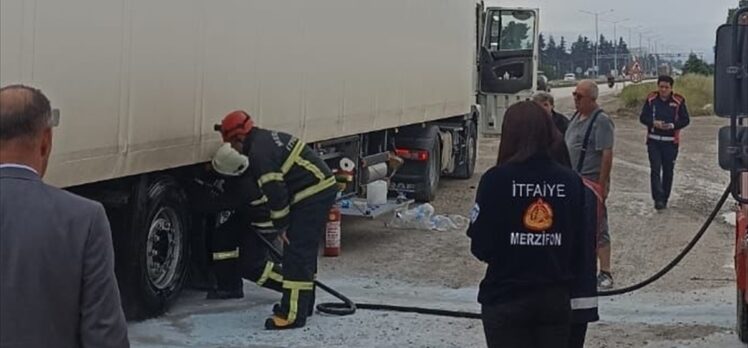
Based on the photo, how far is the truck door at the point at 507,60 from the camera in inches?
800


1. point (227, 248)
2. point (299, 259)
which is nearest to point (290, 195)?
point (299, 259)

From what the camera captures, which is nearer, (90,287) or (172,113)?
(90,287)

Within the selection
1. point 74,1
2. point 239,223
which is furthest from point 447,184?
A: point 74,1

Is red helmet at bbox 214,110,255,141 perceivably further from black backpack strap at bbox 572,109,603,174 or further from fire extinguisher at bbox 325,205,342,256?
fire extinguisher at bbox 325,205,342,256

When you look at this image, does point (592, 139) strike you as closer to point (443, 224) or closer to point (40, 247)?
point (443, 224)

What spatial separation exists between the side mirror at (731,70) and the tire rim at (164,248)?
446cm

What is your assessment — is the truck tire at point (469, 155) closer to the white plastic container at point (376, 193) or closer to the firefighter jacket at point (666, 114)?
the firefighter jacket at point (666, 114)

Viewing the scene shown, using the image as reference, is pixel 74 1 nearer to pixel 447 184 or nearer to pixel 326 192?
pixel 326 192

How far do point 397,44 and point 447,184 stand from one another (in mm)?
5932

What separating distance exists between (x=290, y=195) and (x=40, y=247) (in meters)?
5.19

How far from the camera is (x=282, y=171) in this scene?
320 inches

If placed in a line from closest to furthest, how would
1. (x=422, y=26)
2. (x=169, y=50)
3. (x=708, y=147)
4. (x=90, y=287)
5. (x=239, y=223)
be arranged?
1. (x=90, y=287)
2. (x=169, y=50)
3. (x=239, y=223)
4. (x=422, y=26)
5. (x=708, y=147)

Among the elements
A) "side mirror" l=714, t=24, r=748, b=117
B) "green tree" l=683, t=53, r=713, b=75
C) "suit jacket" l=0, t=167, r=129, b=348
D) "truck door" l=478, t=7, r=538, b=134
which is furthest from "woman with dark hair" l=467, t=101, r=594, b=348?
"green tree" l=683, t=53, r=713, b=75

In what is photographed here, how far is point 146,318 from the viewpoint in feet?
27.6
